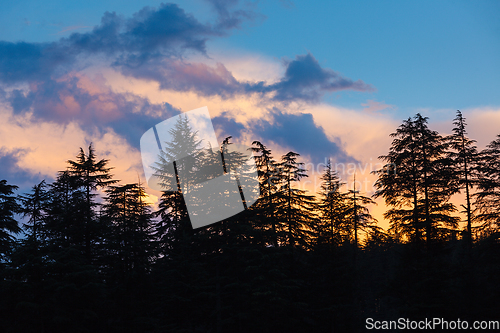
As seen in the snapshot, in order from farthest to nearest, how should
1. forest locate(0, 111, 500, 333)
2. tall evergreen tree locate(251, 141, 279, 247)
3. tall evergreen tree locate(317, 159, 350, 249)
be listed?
tall evergreen tree locate(317, 159, 350, 249), tall evergreen tree locate(251, 141, 279, 247), forest locate(0, 111, 500, 333)

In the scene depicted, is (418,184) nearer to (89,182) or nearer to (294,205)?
(294,205)

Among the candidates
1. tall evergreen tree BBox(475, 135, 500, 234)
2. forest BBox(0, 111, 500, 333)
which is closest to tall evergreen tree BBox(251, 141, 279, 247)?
forest BBox(0, 111, 500, 333)

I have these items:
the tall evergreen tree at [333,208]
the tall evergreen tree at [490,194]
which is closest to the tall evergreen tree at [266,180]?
the tall evergreen tree at [333,208]

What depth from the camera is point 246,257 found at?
26.5 m

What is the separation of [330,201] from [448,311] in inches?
651

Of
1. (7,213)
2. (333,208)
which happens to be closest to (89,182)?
(7,213)

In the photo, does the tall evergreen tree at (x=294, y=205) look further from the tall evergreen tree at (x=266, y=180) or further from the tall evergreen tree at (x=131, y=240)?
the tall evergreen tree at (x=131, y=240)

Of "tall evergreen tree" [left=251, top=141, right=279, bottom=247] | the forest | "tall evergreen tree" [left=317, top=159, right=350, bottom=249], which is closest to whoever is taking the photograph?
the forest

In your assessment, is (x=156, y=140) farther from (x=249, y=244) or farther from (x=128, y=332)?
(x=128, y=332)

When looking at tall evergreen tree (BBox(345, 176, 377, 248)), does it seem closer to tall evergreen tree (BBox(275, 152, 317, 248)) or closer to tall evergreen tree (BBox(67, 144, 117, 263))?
tall evergreen tree (BBox(275, 152, 317, 248))

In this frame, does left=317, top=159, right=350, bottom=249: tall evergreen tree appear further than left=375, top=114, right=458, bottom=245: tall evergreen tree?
Yes

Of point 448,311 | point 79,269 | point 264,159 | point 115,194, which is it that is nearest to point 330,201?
point 264,159

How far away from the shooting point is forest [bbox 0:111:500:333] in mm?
22656

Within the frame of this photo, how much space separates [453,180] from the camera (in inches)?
1129
